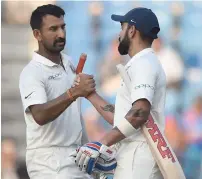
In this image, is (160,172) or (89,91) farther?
(89,91)

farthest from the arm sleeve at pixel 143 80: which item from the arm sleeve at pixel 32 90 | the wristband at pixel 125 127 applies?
Result: the arm sleeve at pixel 32 90

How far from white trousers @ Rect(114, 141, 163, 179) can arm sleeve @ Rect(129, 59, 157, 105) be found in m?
0.29

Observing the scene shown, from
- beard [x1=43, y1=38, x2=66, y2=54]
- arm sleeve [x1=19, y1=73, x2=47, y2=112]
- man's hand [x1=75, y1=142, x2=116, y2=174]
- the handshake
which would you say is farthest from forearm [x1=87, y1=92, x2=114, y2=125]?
man's hand [x1=75, y1=142, x2=116, y2=174]

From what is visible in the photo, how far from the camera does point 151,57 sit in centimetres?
435

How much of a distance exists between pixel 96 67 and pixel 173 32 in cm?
87

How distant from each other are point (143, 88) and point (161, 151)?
35cm

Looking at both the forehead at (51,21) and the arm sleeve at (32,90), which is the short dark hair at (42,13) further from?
the arm sleeve at (32,90)

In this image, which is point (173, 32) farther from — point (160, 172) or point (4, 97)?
point (160, 172)

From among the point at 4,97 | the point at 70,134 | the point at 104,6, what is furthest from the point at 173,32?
the point at 70,134

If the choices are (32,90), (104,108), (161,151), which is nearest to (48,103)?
(32,90)

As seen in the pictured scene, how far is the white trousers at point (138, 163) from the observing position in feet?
14.1

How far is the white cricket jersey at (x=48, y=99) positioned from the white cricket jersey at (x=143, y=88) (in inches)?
22.9

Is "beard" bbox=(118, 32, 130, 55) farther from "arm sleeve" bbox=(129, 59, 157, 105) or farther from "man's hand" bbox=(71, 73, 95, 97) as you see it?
"man's hand" bbox=(71, 73, 95, 97)

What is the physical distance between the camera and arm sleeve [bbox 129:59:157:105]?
417cm
